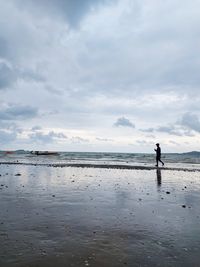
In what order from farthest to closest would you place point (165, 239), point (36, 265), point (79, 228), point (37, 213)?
point (37, 213), point (79, 228), point (165, 239), point (36, 265)

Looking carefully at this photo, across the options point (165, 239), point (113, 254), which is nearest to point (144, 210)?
point (165, 239)

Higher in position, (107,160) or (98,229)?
(107,160)

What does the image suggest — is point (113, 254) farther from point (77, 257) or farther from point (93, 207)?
point (93, 207)

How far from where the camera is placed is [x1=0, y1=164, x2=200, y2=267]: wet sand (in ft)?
24.7

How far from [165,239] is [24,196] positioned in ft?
28.7

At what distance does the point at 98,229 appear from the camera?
391 inches

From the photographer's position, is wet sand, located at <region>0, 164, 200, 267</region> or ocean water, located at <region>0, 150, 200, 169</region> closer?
wet sand, located at <region>0, 164, 200, 267</region>

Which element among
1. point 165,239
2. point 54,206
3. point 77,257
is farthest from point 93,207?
point 77,257

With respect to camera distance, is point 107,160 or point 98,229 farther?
point 107,160

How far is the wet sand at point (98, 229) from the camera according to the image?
752 centimetres

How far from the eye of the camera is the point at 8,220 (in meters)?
10.8

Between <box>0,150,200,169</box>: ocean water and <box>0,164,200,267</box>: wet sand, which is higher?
<box>0,150,200,169</box>: ocean water

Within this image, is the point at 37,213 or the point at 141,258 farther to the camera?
the point at 37,213

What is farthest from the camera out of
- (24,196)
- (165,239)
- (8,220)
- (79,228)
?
(24,196)
